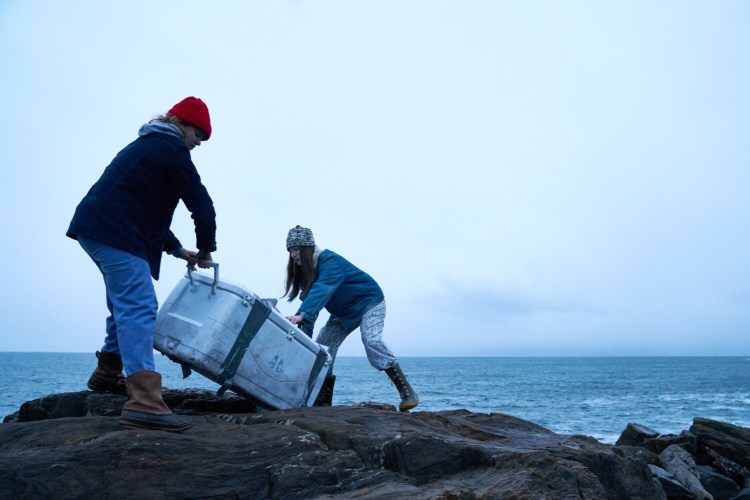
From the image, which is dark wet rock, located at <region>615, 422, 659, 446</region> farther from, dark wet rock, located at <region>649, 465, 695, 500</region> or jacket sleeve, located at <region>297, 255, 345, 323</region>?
jacket sleeve, located at <region>297, 255, 345, 323</region>

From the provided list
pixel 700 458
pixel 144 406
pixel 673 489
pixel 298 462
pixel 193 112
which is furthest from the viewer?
pixel 700 458

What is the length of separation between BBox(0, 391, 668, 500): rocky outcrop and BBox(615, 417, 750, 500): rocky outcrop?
6.36 meters

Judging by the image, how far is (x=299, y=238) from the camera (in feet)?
21.2

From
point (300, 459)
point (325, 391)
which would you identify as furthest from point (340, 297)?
point (300, 459)

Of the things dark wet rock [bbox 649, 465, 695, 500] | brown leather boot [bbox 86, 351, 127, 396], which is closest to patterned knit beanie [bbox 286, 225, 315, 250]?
brown leather boot [bbox 86, 351, 127, 396]

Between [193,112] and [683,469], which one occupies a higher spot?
[193,112]

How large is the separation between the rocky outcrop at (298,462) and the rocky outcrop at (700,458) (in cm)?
636

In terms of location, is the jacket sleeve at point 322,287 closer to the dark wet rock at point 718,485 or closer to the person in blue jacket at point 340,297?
the person in blue jacket at point 340,297

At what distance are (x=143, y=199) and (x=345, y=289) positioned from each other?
2.48 m

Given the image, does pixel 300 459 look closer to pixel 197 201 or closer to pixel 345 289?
pixel 197 201

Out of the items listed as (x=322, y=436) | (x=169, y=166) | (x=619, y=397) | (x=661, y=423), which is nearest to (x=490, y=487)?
(x=322, y=436)

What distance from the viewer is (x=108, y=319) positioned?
17.8 ft

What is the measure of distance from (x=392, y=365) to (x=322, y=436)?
2.10 metres

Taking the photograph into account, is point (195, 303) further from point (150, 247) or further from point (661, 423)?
point (661, 423)
